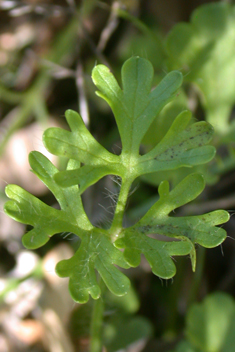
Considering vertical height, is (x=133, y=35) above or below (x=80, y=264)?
above

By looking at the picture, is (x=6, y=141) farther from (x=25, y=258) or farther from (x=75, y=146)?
(x=75, y=146)

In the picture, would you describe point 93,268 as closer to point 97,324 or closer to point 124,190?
point 124,190

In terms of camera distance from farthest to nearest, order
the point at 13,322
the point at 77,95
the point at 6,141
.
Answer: the point at 77,95, the point at 6,141, the point at 13,322

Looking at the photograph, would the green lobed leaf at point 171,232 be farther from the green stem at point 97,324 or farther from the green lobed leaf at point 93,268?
the green stem at point 97,324

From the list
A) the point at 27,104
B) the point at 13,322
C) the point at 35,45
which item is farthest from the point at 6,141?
the point at 13,322

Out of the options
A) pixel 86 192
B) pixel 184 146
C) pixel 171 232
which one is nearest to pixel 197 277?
pixel 86 192
